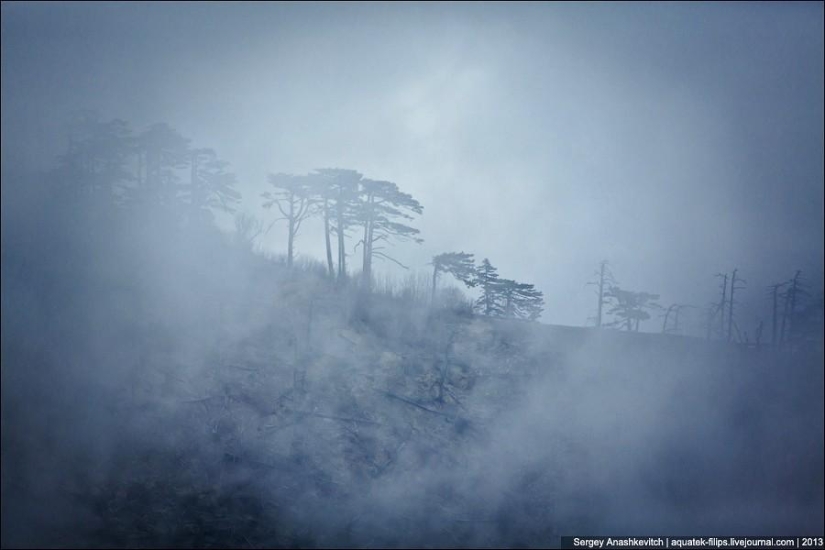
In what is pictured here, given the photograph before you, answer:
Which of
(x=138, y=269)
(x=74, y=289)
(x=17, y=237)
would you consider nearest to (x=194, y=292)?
(x=138, y=269)

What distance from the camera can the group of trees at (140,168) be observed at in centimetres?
2011

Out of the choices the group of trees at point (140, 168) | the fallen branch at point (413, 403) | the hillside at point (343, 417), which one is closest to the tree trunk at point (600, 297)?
the hillside at point (343, 417)

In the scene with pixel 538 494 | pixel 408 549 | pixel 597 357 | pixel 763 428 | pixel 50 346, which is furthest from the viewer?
pixel 597 357

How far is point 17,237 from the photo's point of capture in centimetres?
1413

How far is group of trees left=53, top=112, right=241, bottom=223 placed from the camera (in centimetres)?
2011

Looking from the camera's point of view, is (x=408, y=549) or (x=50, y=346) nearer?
(x=408, y=549)

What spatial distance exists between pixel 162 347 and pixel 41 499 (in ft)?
15.4

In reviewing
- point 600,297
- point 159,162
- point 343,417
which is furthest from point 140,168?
point 600,297

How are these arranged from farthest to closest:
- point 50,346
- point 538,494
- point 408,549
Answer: point 538,494 < point 50,346 < point 408,549

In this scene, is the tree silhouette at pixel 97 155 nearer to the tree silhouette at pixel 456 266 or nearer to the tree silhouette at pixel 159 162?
the tree silhouette at pixel 159 162

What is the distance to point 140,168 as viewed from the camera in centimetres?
2122

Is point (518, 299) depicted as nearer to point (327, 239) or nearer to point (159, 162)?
point (327, 239)

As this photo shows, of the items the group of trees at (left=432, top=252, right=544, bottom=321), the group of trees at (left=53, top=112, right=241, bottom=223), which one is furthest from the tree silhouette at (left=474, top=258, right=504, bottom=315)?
the group of trees at (left=53, top=112, right=241, bottom=223)

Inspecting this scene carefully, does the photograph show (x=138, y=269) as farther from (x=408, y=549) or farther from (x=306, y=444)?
(x=408, y=549)
